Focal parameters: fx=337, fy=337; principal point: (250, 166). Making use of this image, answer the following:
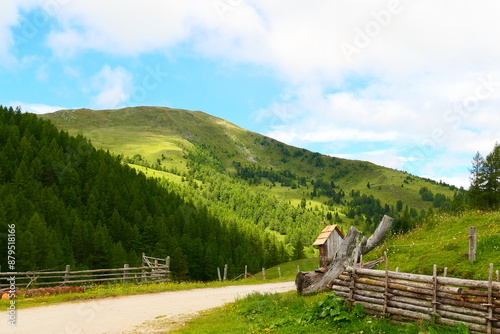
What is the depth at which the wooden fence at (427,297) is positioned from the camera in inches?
416

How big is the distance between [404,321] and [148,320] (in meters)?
11.8

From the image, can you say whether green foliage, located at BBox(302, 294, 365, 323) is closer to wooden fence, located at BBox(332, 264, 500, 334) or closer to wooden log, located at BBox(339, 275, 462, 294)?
wooden fence, located at BBox(332, 264, 500, 334)

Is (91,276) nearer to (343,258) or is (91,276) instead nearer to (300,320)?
(343,258)

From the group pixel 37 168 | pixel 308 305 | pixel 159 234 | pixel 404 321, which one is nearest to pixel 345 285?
pixel 308 305

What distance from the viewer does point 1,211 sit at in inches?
2511

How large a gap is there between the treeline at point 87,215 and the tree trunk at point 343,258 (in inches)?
2201

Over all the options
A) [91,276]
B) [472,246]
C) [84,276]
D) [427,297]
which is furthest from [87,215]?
[427,297]

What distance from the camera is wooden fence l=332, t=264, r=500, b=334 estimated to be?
34.6 feet

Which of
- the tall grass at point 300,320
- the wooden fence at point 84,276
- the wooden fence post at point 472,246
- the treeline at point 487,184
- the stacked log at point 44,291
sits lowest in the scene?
the wooden fence at point 84,276

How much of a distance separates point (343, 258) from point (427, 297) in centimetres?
514

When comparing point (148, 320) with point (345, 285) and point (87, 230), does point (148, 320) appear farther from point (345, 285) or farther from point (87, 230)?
point (87, 230)

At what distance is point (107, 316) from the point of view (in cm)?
1798

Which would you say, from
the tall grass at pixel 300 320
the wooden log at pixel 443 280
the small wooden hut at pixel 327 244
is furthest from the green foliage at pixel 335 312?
the small wooden hut at pixel 327 244

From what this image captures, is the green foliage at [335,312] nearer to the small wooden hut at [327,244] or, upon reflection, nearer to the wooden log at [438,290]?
the wooden log at [438,290]
